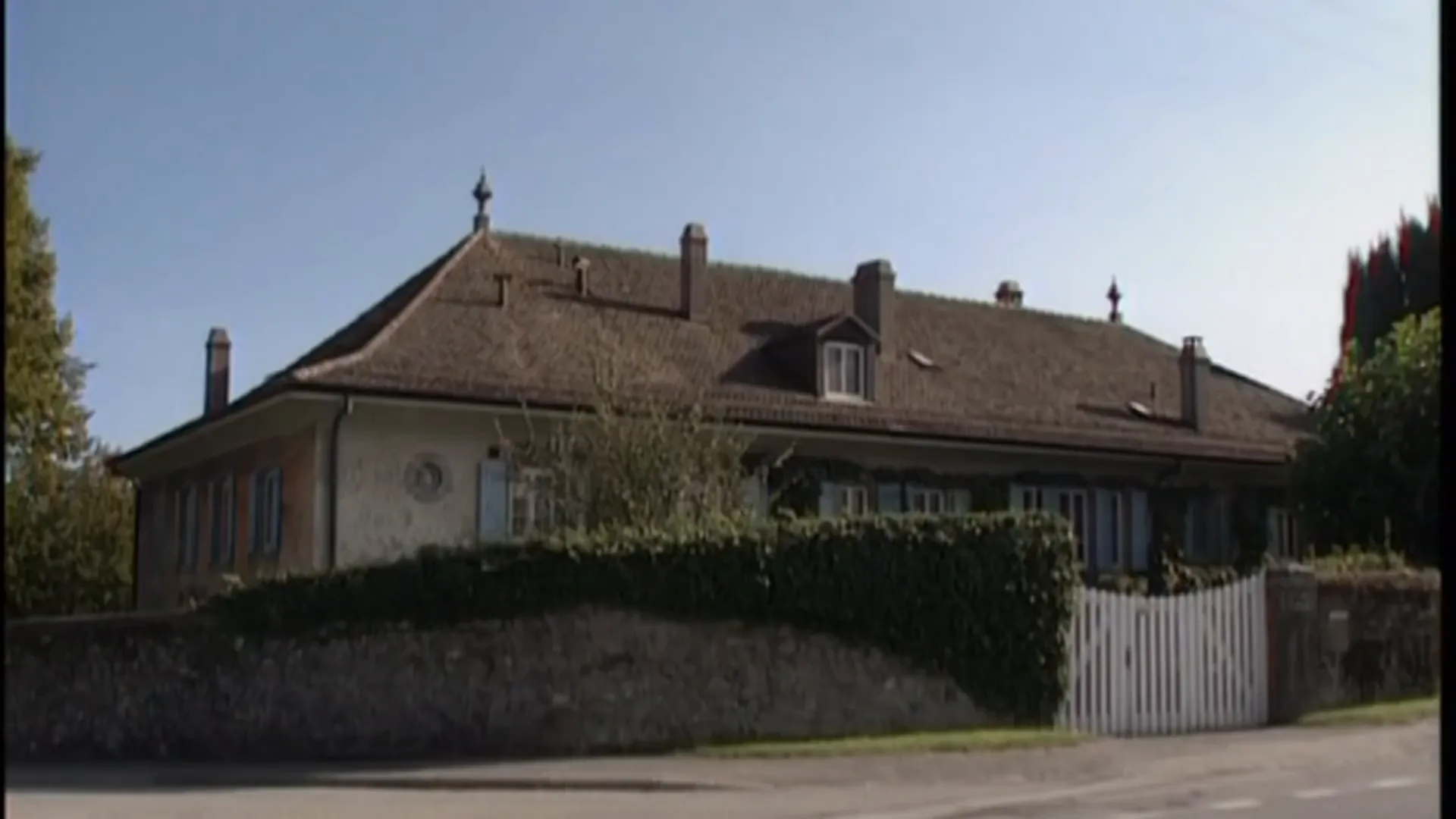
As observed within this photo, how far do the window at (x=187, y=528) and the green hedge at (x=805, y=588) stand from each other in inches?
552

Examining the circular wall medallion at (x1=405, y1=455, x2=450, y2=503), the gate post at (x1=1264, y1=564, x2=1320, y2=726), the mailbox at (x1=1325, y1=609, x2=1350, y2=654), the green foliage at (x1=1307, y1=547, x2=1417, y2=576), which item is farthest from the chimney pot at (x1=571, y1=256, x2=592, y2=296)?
the mailbox at (x1=1325, y1=609, x2=1350, y2=654)

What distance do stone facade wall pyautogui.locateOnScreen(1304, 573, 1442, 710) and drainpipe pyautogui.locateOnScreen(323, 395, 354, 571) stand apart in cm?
1377

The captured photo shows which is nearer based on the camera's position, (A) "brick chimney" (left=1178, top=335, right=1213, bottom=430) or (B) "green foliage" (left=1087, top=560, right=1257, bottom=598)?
(B) "green foliage" (left=1087, top=560, right=1257, bottom=598)

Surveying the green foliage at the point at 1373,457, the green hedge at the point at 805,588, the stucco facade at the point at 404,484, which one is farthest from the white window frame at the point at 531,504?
the green foliage at the point at 1373,457

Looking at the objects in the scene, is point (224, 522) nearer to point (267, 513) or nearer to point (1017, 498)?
point (267, 513)

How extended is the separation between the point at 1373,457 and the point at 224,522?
20.2 m

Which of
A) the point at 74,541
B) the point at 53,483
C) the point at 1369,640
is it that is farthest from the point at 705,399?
the point at 74,541

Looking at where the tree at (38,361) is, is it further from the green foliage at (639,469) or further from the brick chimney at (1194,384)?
the brick chimney at (1194,384)

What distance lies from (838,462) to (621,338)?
4.39 metres

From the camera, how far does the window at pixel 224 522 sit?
1252 inches

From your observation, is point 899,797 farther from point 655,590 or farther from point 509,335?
point 509,335

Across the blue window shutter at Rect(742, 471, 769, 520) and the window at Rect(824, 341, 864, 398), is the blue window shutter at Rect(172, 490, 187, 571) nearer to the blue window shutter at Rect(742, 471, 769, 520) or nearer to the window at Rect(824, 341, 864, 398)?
the blue window shutter at Rect(742, 471, 769, 520)

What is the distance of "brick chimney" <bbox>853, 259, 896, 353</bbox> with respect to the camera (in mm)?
35438

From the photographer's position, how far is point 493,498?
1115 inches
